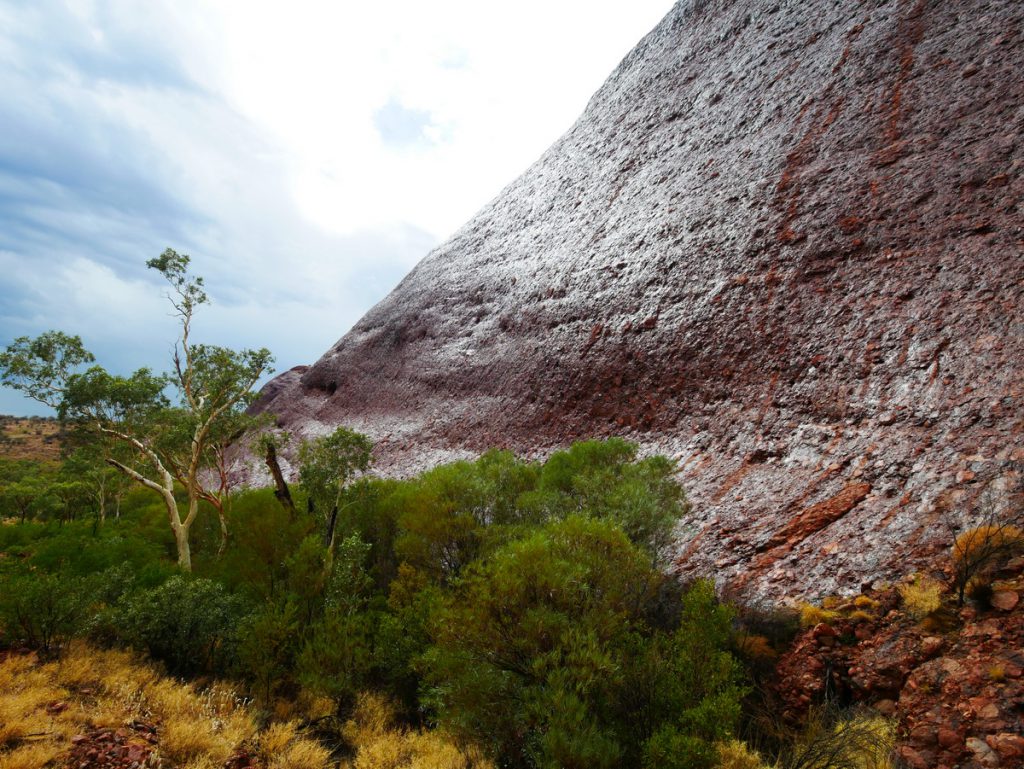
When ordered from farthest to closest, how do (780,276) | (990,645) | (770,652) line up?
1. (780,276)
2. (770,652)
3. (990,645)

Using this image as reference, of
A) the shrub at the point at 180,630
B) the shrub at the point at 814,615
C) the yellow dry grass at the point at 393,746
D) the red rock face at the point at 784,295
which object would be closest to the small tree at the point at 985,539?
the red rock face at the point at 784,295

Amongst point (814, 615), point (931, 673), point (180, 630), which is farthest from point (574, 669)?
point (180, 630)

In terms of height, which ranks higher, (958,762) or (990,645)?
(990,645)

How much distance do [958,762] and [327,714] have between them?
342 inches

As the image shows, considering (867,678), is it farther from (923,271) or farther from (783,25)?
(783,25)

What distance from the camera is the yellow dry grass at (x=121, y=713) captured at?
6.66 m

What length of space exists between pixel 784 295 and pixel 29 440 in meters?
71.5

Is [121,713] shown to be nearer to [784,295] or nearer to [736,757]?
[736,757]

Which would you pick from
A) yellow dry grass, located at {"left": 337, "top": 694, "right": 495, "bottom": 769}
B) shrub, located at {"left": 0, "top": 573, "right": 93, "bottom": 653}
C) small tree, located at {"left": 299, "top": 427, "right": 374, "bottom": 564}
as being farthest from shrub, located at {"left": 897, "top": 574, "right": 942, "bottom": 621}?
shrub, located at {"left": 0, "top": 573, "right": 93, "bottom": 653}

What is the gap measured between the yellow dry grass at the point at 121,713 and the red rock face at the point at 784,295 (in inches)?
295

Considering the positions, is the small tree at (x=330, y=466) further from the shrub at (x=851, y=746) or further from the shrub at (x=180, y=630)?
the shrub at (x=851, y=746)

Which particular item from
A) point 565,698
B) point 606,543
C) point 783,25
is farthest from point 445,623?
point 783,25

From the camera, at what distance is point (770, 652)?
713 cm

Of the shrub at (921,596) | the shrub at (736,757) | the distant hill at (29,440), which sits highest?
the distant hill at (29,440)
